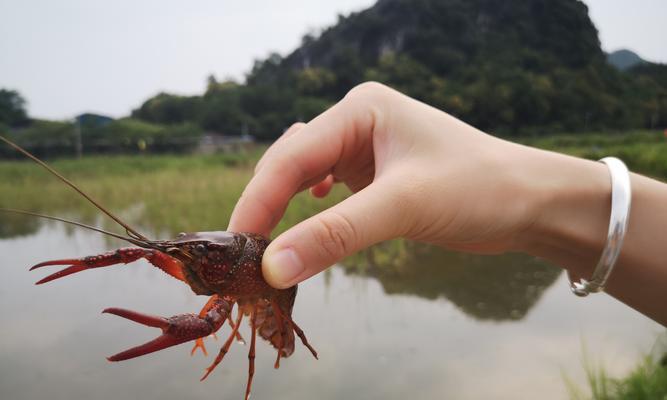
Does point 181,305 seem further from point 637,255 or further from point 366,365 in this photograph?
point 637,255

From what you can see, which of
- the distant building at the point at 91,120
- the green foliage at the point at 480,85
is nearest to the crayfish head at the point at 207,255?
the distant building at the point at 91,120

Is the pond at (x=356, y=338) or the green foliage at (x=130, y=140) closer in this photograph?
the pond at (x=356, y=338)

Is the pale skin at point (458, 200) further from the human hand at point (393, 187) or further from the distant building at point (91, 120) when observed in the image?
the distant building at point (91, 120)

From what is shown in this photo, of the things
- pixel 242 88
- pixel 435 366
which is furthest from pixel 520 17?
pixel 435 366

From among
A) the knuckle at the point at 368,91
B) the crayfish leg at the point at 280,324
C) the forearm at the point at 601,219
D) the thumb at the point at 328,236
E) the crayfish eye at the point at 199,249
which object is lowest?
the crayfish leg at the point at 280,324

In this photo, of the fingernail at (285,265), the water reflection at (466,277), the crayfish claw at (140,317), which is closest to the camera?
the crayfish claw at (140,317)

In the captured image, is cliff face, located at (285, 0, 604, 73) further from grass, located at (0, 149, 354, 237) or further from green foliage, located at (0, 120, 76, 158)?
green foliage, located at (0, 120, 76, 158)

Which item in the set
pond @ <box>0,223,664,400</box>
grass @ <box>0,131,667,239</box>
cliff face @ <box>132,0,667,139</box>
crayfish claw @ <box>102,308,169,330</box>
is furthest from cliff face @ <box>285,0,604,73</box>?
crayfish claw @ <box>102,308,169,330</box>
